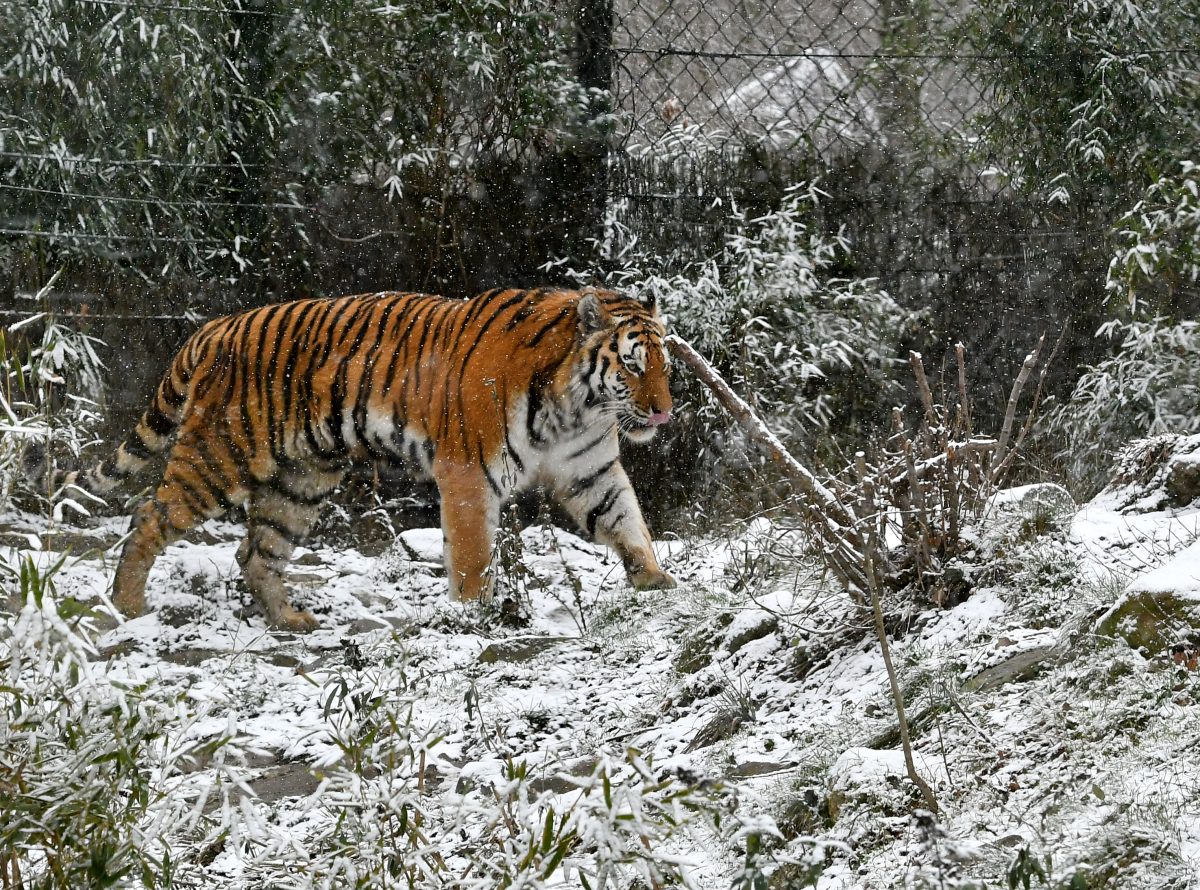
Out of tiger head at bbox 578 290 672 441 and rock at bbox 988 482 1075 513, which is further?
tiger head at bbox 578 290 672 441

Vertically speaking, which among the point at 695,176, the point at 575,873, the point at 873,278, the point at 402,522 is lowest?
the point at 402,522

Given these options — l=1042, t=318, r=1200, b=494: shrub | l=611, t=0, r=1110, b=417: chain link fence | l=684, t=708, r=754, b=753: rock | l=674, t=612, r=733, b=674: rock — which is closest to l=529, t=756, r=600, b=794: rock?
l=684, t=708, r=754, b=753: rock

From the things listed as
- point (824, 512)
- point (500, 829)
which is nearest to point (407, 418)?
point (824, 512)

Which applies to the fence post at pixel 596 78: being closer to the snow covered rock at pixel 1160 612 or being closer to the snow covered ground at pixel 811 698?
the snow covered ground at pixel 811 698

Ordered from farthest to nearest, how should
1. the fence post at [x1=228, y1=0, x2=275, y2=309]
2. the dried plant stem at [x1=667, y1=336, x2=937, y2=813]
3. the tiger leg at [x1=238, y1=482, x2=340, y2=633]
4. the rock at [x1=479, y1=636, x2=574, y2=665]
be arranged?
the fence post at [x1=228, y1=0, x2=275, y2=309], the tiger leg at [x1=238, y1=482, x2=340, y2=633], the rock at [x1=479, y1=636, x2=574, y2=665], the dried plant stem at [x1=667, y1=336, x2=937, y2=813]

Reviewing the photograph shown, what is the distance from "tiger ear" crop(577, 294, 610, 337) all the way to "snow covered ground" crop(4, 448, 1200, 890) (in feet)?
2.98

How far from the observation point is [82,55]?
5.96 meters

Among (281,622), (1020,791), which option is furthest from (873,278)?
(1020,791)

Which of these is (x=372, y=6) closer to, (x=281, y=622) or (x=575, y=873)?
(x=281, y=622)

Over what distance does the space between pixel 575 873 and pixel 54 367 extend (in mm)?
4326

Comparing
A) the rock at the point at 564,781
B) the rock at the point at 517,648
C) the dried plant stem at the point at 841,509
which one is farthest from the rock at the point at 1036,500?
the rock at the point at 517,648

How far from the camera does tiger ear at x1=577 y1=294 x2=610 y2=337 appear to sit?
4895 millimetres

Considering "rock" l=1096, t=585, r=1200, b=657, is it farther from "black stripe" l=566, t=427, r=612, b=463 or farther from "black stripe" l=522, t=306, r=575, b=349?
"black stripe" l=522, t=306, r=575, b=349

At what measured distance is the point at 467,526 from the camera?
4.71 meters
